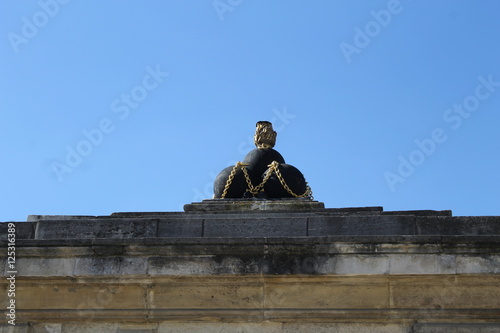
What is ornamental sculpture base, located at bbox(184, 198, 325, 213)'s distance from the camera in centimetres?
1197

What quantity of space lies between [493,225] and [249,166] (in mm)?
5236

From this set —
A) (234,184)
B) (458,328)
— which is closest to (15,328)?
(234,184)

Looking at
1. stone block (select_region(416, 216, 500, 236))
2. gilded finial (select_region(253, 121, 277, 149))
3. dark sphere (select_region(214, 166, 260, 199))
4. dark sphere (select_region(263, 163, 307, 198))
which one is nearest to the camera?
stone block (select_region(416, 216, 500, 236))

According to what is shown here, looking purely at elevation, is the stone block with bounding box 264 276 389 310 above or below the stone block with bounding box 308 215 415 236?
below

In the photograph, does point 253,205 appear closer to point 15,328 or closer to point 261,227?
point 261,227

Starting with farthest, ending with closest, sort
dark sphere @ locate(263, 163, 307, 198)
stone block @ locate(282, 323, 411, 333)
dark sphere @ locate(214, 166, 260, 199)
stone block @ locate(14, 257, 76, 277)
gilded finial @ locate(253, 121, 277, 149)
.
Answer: gilded finial @ locate(253, 121, 277, 149), dark sphere @ locate(214, 166, 260, 199), dark sphere @ locate(263, 163, 307, 198), stone block @ locate(14, 257, 76, 277), stone block @ locate(282, 323, 411, 333)

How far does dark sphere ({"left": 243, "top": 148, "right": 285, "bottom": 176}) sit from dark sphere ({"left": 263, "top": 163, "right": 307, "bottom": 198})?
397 mm

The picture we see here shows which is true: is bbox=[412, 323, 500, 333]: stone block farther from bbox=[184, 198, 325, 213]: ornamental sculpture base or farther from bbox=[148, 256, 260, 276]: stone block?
bbox=[184, 198, 325, 213]: ornamental sculpture base

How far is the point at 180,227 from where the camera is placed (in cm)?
999

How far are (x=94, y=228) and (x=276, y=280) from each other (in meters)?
2.84

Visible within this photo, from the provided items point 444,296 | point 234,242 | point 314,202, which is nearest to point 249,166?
point 314,202

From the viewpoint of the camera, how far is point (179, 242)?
9.05 metres

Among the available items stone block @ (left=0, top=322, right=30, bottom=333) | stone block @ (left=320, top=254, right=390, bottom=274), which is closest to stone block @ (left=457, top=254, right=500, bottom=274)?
stone block @ (left=320, top=254, right=390, bottom=274)

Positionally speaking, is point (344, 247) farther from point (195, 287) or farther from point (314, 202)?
point (314, 202)
